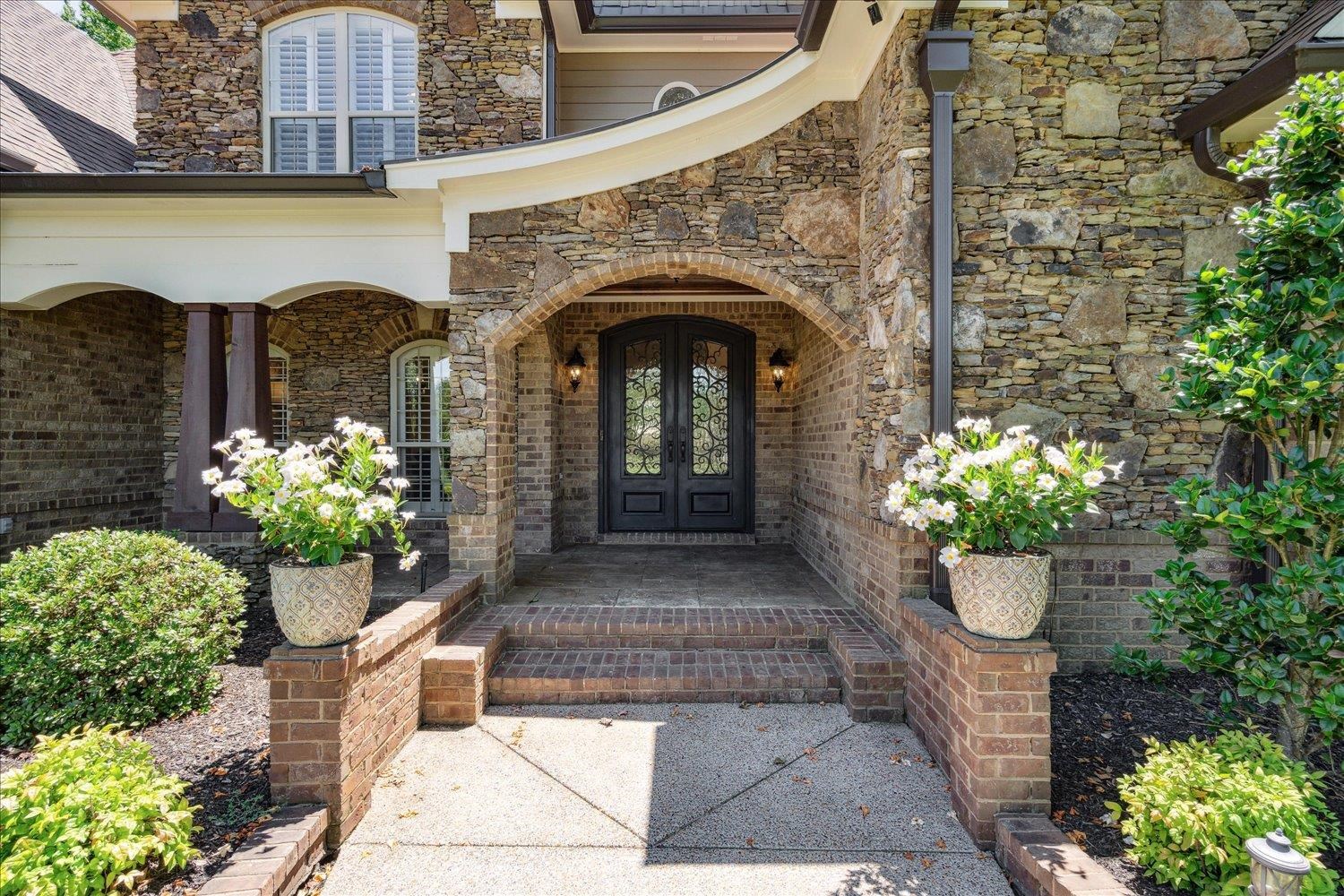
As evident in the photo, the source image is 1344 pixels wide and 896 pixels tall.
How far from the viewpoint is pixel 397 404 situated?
289 inches

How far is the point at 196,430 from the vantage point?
5.05 meters

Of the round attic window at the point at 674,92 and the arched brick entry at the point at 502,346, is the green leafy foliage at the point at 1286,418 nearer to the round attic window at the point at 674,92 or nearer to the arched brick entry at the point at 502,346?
the arched brick entry at the point at 502,346

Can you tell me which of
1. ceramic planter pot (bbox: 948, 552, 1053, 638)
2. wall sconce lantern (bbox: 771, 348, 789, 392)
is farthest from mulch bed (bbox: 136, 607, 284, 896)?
wall sconce lantern (bbox: 771, 348, 789, 392)

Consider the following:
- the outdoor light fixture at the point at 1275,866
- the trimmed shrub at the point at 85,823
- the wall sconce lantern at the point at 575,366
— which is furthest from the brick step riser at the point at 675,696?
the wall sconce lantern at the point at 575,366

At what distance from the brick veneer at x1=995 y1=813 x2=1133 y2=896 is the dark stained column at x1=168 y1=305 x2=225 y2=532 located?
5887 millimetres

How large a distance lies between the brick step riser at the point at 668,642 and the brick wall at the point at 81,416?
526cm

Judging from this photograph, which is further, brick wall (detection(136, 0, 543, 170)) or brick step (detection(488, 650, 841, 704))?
brick wall (detection(136, 0, 543, 170))

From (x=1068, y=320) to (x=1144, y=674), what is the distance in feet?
7.01

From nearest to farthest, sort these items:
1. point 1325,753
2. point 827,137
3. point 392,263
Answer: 1. point 1325,753
2. point 827,137
3. point 392,263

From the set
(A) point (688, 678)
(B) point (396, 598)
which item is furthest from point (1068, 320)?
(B) point (396, 598)

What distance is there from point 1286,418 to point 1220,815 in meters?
1.68

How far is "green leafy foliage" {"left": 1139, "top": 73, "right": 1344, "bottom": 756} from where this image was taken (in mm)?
2262

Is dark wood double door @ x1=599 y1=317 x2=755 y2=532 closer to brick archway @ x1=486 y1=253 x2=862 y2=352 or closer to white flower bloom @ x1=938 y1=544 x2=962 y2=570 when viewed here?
brick archway @ x1=486 y1=253 x2=862 y2=352

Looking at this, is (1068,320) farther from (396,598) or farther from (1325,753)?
(396,598)
